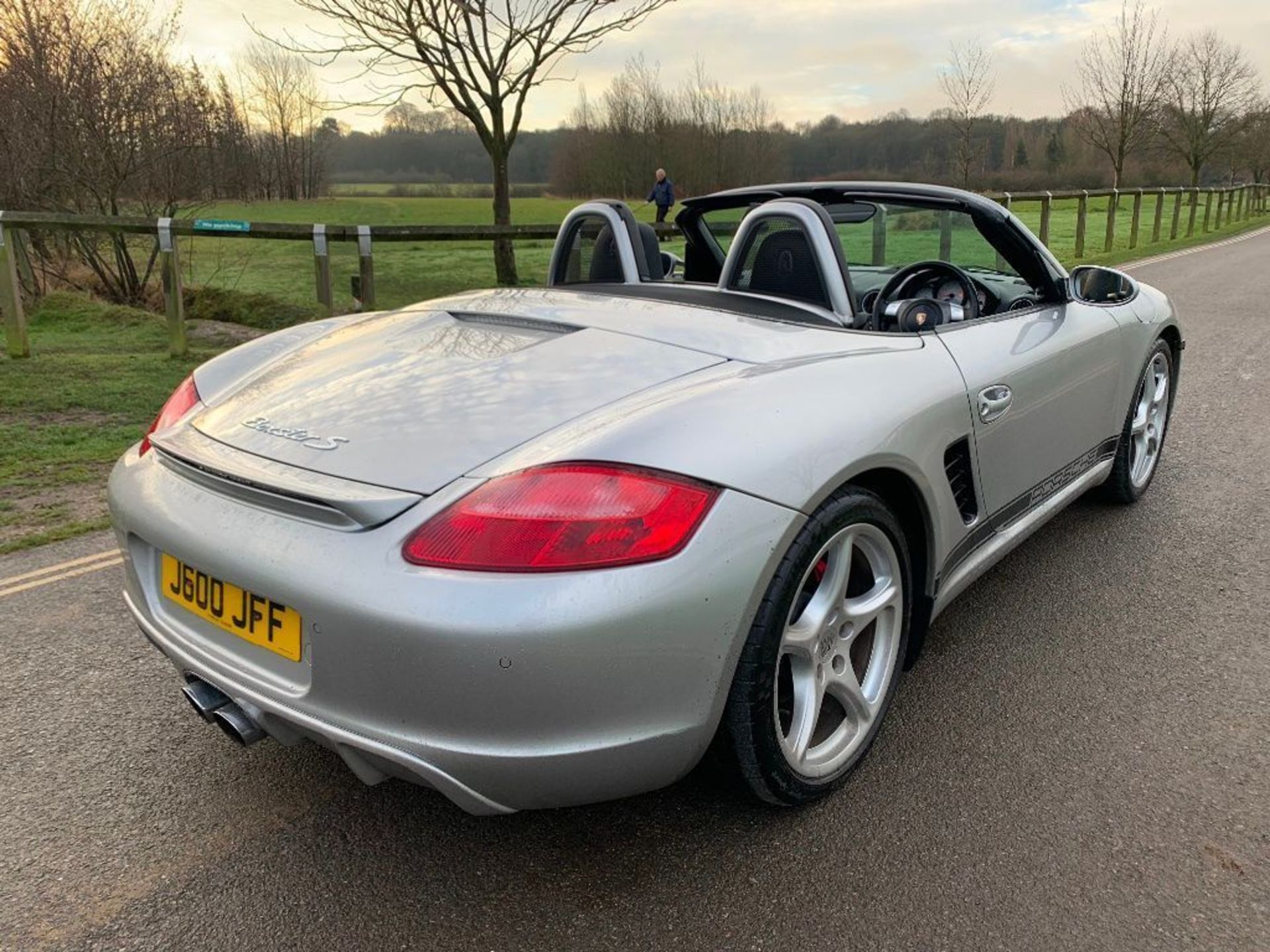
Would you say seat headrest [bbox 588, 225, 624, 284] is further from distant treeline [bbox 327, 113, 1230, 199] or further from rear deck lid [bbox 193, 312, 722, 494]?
distant treeline [bbox 327, 113, 1230, 199]

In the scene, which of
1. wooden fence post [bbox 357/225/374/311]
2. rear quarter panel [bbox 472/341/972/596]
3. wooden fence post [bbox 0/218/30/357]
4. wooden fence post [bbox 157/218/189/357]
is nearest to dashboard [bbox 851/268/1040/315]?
rear quarter panel [bbox 472/341/972/596]

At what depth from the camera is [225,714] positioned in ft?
6.32

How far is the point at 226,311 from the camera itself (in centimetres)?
1106

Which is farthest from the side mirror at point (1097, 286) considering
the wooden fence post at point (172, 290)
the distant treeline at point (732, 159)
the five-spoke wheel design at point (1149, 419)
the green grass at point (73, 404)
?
the distant treeline at point (732, 159)

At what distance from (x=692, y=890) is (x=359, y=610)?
90 cm

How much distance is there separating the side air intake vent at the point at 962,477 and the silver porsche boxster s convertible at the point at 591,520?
0.6 inches

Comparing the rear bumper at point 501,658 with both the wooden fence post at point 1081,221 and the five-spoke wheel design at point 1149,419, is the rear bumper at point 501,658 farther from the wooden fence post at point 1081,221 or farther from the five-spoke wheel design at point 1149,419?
the wooden fence post at point 1081,221

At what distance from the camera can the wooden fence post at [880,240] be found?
3.83m

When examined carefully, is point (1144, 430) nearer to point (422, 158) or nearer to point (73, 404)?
point (73, 404)

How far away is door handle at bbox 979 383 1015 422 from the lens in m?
2.58

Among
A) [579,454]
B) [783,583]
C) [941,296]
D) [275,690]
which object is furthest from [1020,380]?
[275,690]

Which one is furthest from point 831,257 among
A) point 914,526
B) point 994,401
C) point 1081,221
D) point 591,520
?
point 1081,221

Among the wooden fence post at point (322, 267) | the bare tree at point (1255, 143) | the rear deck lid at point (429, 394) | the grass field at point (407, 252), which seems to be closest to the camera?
the rear deck lid at point (429, 394)

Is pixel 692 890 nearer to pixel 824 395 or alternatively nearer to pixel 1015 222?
pixel 824 395
